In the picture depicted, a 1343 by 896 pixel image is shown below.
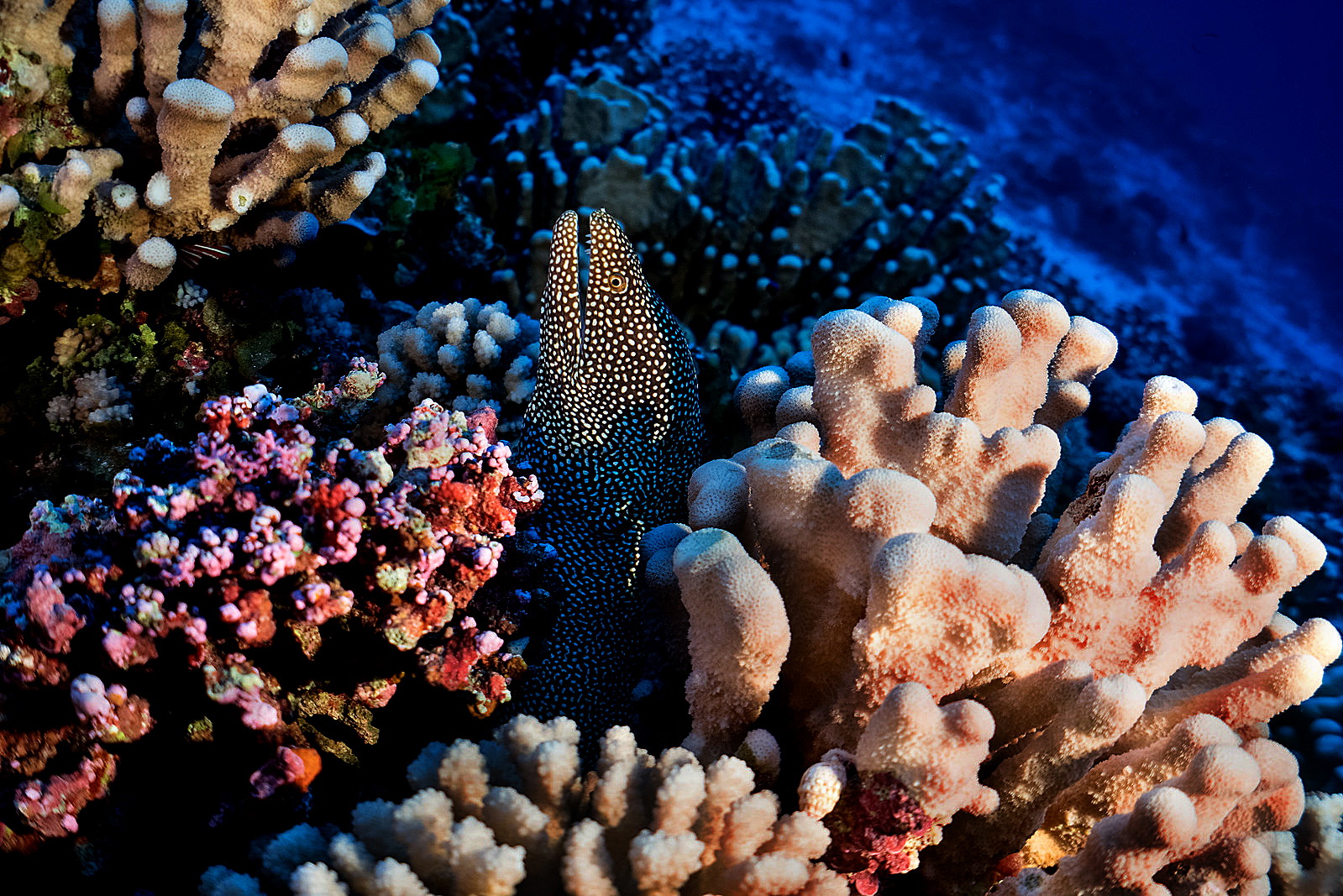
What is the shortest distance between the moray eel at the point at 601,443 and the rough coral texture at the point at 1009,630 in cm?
22

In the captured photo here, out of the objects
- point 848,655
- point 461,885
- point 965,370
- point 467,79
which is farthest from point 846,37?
point 461,885

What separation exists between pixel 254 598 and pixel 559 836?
805 mm

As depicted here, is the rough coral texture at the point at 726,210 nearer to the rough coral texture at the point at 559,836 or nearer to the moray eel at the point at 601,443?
the moray eel at the point at 601,443

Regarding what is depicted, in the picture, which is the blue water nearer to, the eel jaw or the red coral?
the eel jaw

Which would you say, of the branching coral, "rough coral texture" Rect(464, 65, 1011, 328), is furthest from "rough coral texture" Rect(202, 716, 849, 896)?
"rough coral texture" Rect(464, 65, 1011, 328)

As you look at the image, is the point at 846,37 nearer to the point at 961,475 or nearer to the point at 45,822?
the point at 961,475

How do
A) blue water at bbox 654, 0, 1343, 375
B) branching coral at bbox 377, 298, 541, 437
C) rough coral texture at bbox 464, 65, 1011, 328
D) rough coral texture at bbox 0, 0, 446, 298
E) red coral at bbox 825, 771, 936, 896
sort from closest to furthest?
red coral at bbox 825, 771, 936, 896
rough coral texture at bbox 0, 0, 446, 298
branching coral at bbox 377, 298, 541, 437
rough coral texture at bbox 464, 65, 1011, 328
blue water at bbox 654, 0, 1343, 375

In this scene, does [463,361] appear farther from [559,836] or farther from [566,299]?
[559,836]

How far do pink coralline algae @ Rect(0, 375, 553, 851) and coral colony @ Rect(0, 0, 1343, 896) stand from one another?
0.01 meters

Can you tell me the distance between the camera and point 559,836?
1486mm

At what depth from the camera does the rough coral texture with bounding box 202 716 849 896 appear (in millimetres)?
1332

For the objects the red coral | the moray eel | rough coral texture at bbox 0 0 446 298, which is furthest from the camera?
rough coral texture at bbox 0 0 446 298

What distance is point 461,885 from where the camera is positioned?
1322 millimetres

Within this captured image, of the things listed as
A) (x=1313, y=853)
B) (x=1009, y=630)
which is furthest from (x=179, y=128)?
(x=1313, y=853)
